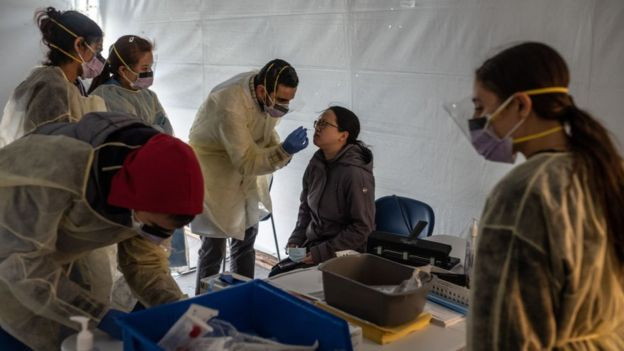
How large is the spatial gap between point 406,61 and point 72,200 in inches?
70.0

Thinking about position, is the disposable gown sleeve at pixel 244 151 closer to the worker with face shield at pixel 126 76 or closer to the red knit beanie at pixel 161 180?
the worker with face shield at pixel 126 76

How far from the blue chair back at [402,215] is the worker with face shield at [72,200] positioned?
50.9 inches

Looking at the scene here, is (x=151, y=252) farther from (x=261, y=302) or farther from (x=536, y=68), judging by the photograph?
(x=536, y=68)

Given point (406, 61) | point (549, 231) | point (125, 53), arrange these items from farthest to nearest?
point (125, 53)
point (406, 61)
point (549, 231)

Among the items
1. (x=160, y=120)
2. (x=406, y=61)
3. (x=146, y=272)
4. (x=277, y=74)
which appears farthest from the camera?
(x=160, y=120)

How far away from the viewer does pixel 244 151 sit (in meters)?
2.47

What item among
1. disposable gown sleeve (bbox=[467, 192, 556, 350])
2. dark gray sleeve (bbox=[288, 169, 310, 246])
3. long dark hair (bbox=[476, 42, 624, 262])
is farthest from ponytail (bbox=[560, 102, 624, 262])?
dark gray sleeve (bbox=[288, 169, 310, 246])

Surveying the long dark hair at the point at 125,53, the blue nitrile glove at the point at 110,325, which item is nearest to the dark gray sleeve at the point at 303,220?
the long dark hair at the point at 125,53

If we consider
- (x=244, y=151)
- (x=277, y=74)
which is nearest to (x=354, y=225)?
(x=244, y=151)

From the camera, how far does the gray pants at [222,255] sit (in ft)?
9.10

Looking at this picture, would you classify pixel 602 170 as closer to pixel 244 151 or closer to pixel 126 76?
pixel 244 151

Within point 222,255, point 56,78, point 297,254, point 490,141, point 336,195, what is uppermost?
point 56,78

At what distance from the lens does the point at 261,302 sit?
1.21 meters

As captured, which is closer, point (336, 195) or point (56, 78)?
point (56, 78)
